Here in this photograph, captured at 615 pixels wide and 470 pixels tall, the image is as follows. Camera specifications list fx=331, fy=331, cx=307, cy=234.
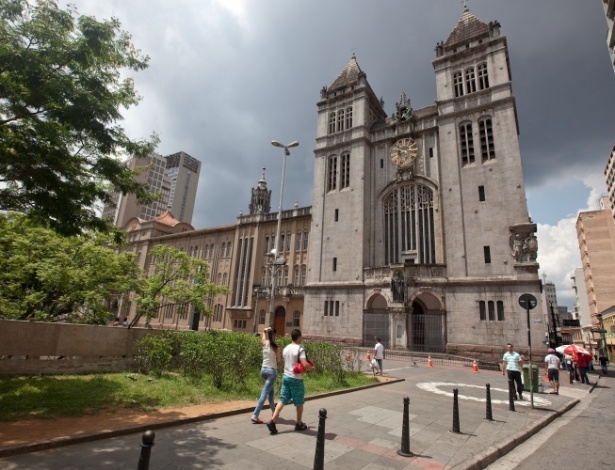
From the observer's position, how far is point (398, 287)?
1067 inches

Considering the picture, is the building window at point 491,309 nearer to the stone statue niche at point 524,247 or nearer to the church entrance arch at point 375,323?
the stone statue niche at point 524,247

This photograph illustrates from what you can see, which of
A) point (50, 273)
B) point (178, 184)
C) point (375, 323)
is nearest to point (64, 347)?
point (50, 273)

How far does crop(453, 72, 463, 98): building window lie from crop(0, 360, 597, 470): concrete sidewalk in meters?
29.1

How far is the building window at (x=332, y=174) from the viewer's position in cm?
3603

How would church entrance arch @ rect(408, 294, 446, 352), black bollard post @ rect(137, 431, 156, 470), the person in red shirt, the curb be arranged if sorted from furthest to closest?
church entrance arch @ rect(408, 294, 446, 352), the person in red shirt, the curb, black bollard post @ rect(137, 431, 156, 470)

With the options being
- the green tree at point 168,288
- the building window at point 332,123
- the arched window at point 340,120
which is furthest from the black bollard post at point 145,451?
the building window at point 332,123

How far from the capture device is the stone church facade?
2481cm

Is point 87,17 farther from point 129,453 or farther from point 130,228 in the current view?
point 130,228

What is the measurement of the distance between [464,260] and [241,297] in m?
25.9

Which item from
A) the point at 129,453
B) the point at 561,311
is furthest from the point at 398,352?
the point at 561,311

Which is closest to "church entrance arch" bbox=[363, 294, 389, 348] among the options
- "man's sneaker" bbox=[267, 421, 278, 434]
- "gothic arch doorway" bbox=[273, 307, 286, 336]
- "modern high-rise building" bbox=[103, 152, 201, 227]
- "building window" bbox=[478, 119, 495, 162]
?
"gothic arch doorway" bbox=[273, 307, 286, 336]

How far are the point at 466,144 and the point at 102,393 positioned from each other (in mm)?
30830

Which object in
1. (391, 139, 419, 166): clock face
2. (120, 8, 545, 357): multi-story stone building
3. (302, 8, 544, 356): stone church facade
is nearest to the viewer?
(302, 8, 544, 356): stone church facade

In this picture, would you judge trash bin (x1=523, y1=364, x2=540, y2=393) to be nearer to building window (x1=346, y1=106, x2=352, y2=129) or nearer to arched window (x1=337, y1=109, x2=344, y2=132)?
building window (x1=346, y1=106, x2=352, y2=129)
